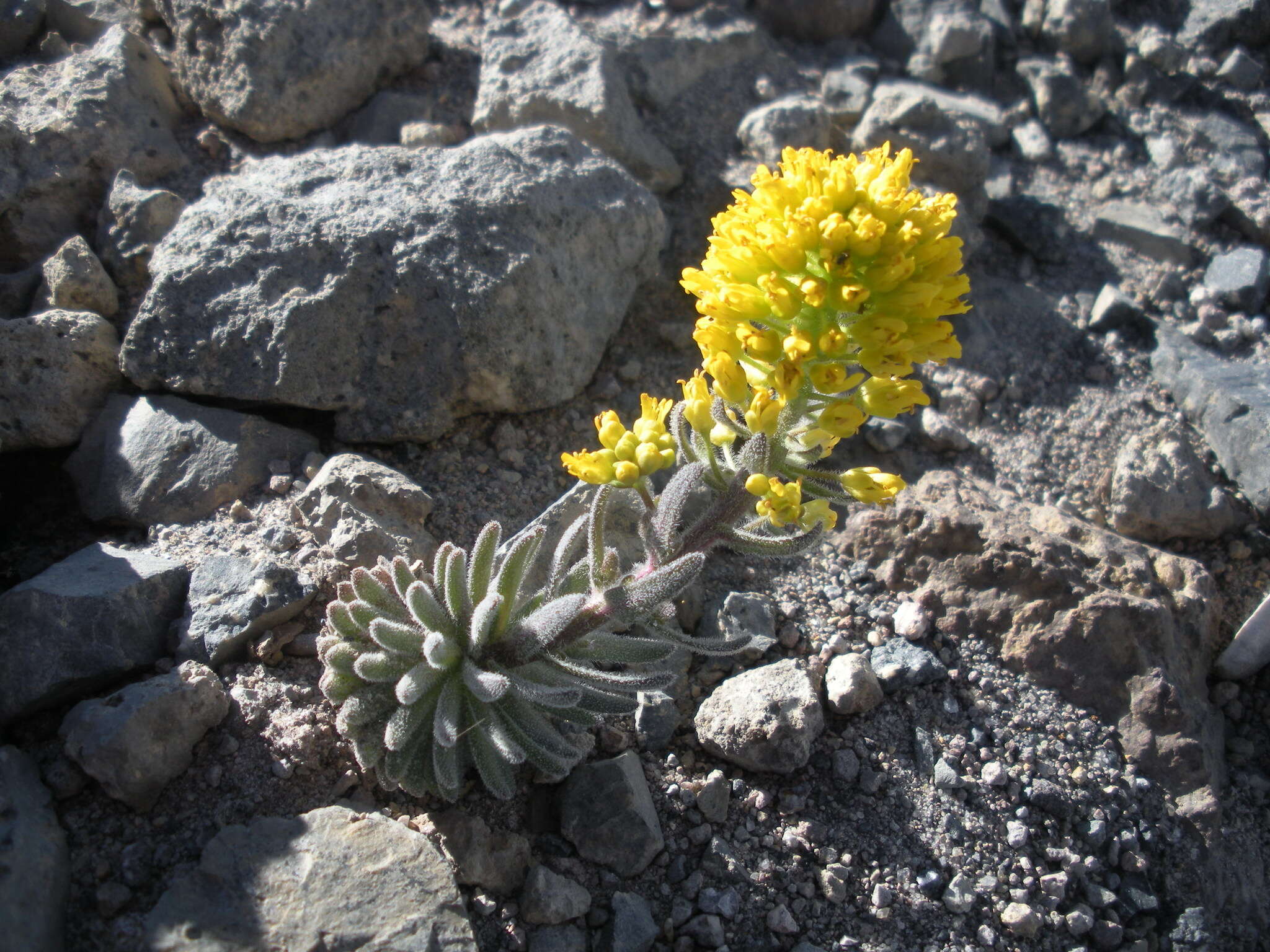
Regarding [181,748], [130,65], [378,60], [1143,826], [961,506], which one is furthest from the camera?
[378,60]

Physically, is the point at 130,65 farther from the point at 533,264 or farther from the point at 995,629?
the point at 995,629

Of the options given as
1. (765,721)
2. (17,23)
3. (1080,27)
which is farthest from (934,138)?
(17,23)

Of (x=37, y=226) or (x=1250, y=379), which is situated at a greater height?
(x=37, y=226)

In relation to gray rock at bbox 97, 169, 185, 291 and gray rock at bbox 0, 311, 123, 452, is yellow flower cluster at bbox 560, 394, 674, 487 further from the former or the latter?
gray rock at bbox 97, 169, 185, 291

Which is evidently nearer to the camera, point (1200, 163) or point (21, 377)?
point (21, 377)

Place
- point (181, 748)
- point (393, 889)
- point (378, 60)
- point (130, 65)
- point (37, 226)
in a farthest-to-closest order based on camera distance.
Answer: point (378, 60) < point (130, 65) < point (37, 226) < point (181, 748) < point (393, 889)

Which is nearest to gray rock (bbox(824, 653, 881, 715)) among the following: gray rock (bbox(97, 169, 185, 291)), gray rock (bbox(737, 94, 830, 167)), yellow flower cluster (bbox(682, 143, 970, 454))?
yellow flower cluster (bbox(682, 143, 970, 454))

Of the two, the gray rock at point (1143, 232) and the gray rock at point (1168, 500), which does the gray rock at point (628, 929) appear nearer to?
the gray rock at point (1168, 500)

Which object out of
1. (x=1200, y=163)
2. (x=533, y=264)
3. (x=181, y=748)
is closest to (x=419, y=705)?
(x=181, y=748)
